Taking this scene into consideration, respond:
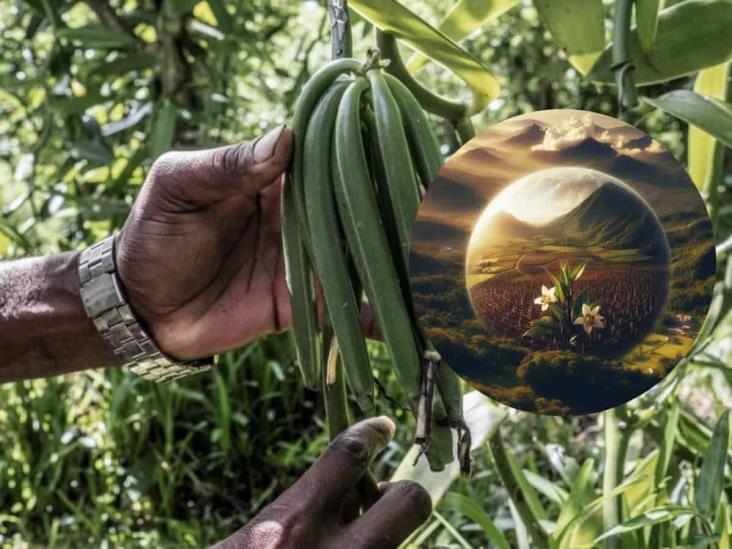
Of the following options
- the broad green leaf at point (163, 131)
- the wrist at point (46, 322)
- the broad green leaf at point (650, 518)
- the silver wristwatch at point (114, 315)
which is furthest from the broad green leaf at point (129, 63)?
the broad green leaf at point (650, 518)

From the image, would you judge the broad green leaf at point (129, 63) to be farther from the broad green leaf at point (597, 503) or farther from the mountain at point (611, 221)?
the mountain at point (611, 221)

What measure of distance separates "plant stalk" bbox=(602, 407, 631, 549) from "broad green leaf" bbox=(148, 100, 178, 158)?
1.06 m

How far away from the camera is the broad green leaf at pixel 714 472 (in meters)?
1.14

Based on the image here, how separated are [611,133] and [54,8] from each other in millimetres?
1677

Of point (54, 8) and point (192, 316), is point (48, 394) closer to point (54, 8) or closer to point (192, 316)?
point (54, 8)

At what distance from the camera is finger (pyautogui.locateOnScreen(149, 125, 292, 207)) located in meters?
0.73

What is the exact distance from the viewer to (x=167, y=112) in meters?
1.82

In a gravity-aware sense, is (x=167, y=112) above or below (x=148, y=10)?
below

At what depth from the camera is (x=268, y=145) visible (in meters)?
0.73

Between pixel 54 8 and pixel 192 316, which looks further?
pixel 54 8

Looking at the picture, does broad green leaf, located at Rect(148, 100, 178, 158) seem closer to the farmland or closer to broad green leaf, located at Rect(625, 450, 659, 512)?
broad green leaf, located at Rect(625, 450, 659, 512)

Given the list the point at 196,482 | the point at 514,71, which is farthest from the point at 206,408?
the point at 514,71

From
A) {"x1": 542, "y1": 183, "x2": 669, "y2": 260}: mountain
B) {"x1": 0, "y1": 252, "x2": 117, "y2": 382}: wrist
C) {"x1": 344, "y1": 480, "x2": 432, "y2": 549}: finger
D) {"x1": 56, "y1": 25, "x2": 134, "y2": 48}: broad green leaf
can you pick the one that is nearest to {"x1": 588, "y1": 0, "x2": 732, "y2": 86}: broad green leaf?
{"x1": 542, "y1": 183, "x2": 669, "y2": 260}: mountain

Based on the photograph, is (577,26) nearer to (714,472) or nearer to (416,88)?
(416,88)
